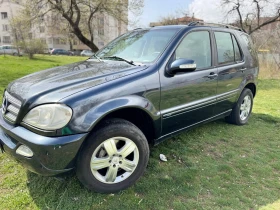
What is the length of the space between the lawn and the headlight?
608 mm

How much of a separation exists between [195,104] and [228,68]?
1012 mm

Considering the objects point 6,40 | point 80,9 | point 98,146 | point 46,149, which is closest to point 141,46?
point 98,146

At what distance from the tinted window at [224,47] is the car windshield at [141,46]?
0.88m

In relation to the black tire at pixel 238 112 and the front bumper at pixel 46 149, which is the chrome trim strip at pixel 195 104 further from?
the front bumper at pixel 46 149

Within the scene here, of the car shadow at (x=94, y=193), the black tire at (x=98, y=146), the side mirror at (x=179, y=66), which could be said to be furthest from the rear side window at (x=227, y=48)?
the black tire at (x=98, y=146)

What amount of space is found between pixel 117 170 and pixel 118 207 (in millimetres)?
346

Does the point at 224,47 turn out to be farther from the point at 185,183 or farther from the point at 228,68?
the point at 185,183

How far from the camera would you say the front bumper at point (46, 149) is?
1.85 m

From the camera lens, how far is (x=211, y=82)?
→ 3.20 meters

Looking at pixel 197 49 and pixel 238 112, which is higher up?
pixel 197 49

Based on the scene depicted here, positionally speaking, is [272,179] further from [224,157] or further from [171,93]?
[171,93]

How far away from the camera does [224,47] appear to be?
3.59m

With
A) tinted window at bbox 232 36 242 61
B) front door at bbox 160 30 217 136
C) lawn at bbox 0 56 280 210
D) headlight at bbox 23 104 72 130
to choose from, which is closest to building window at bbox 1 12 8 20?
lawn at bbox 0 56 280 210

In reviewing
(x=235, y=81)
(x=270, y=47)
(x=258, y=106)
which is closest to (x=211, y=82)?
(x=235, y=81)
